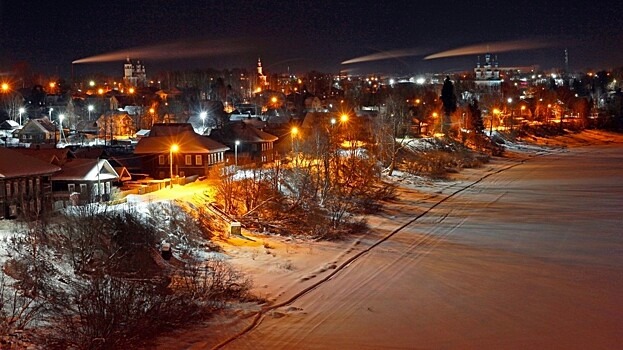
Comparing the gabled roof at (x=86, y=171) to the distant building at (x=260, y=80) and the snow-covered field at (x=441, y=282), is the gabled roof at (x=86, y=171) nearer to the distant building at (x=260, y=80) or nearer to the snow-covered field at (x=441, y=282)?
the snow-covered field at (x=441, y=282)

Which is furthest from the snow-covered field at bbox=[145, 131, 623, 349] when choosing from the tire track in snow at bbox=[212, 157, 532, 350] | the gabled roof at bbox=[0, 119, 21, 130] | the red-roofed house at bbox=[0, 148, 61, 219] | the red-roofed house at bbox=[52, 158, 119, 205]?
the gabled roof at bbox=[0, 119, 21, 130]

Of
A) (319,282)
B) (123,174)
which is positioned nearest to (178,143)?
(123,174)

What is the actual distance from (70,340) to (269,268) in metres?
8.62

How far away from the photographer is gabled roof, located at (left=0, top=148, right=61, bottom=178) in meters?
26.6

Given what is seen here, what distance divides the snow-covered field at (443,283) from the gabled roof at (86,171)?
27.2 ft

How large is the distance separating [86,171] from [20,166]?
4193 mm

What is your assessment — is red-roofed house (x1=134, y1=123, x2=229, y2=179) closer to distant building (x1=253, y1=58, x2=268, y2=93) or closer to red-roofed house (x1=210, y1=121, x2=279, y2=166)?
red-roofed house (x1=210, y1=121, x2=279, y2=166)

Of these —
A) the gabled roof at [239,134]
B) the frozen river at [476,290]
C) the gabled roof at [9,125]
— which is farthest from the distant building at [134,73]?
the frozen river at [476,290]

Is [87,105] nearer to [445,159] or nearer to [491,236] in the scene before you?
[445,159]

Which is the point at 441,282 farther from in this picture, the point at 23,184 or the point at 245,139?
the point at 245,139

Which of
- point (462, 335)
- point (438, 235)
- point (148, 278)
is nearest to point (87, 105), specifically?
point (438, 235)

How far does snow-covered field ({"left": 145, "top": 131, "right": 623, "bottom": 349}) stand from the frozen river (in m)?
0.04

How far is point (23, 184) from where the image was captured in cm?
2744

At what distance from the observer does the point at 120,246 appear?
1986 centimetres
